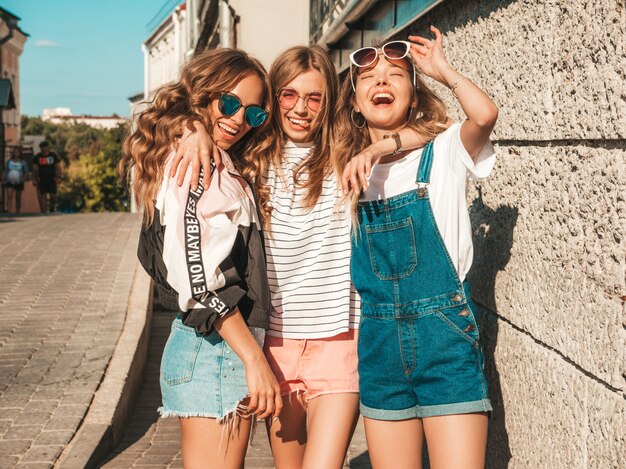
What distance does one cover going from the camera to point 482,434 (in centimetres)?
264

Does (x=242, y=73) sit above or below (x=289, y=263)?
above

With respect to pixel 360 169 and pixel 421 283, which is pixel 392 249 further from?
pixel 360 169

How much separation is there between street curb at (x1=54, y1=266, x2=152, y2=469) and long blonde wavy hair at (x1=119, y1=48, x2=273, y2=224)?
8.11 ft

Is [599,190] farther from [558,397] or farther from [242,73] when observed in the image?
[242,73]

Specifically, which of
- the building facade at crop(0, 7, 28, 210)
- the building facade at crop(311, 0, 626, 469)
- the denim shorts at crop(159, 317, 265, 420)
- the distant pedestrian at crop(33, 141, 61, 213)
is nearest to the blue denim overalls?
the building facade at crop(311, 0, 626, 469)

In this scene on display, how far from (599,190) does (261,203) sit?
113 centimetres

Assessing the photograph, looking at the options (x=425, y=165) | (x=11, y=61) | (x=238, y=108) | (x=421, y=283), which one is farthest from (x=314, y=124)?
(x=11, y=61)

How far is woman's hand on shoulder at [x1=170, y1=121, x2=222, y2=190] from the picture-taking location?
8.73 ft

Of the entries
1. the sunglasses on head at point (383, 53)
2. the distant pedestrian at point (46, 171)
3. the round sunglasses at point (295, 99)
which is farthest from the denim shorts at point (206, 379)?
the distant pedestrian at point (46, 171)

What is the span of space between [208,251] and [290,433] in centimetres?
83

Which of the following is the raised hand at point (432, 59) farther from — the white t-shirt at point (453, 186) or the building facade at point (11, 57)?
the building facade at point (11, 57)

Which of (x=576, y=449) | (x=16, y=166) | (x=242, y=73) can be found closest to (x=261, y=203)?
(x=242, y=73)

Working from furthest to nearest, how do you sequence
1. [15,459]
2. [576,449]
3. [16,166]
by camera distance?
[16,166] < [15,459] < [576,449]

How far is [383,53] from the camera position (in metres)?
2.89
